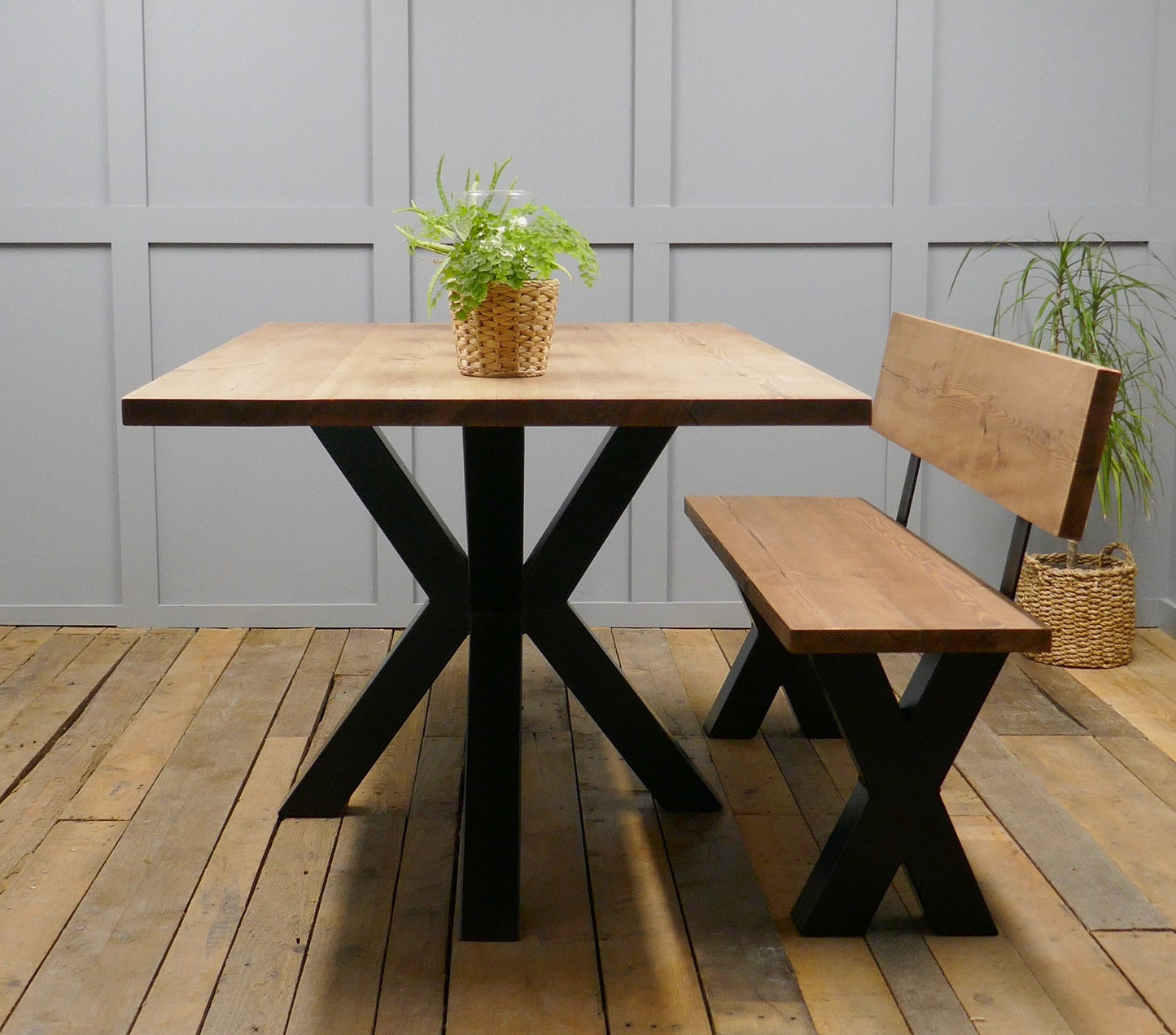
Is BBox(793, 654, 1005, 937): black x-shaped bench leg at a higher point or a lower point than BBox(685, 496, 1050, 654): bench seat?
lower

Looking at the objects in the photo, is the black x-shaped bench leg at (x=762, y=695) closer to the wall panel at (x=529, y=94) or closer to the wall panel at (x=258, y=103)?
the wall panel at (x=529, y=94)

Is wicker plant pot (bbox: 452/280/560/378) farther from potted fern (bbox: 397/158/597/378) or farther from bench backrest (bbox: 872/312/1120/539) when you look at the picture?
bench backrest (bbox: 872/312/1120/539)

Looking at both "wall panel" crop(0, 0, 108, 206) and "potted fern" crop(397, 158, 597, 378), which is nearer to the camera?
"potted fern" crop(397, 158, 597, 378)

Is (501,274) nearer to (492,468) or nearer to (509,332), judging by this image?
(509,332)

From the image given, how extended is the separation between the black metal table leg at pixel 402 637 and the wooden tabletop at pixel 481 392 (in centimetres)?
18

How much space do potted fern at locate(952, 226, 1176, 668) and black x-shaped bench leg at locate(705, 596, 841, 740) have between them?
0.78 m

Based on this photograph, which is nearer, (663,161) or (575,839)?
(575,839)

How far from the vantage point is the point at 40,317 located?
352 centimetres

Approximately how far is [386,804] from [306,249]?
5.39ft

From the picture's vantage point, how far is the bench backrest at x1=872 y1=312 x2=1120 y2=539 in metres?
1.89

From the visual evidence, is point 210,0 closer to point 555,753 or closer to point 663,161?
point 663,161

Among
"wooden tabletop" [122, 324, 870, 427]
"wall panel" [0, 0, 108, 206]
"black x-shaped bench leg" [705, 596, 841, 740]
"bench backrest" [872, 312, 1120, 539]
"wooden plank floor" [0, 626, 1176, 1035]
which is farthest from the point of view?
"wall panel" [0, 0, 108, 206]

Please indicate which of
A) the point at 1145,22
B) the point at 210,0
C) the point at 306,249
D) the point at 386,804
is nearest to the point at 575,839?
the point at 386,804

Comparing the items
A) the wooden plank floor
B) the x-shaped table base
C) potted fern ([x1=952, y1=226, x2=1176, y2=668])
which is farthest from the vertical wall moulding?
the x-shaped table base
